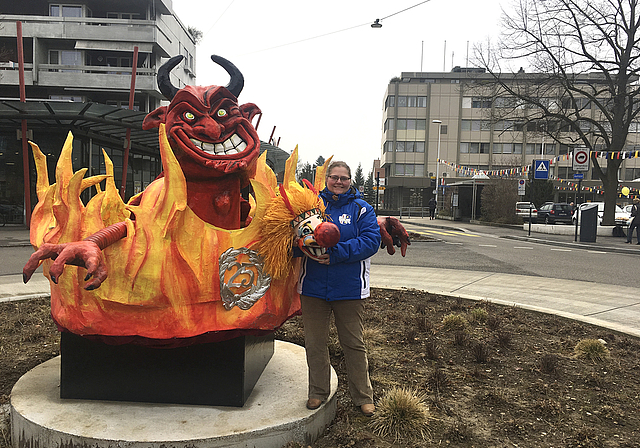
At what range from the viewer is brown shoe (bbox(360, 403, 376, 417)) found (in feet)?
10.9

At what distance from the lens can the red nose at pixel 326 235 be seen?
2771 mm

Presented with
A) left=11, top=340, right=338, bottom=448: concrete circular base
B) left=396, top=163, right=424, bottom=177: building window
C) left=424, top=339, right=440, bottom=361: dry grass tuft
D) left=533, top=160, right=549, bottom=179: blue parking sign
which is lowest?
left=424, top=339, right=440, bottom=361: dry grass tuft

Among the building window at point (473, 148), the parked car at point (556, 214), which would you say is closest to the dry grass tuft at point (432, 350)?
the parked car at point (556, 214)

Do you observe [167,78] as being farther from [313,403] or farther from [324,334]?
[313,403]

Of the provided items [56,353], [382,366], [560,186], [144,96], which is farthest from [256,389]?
[560,186]

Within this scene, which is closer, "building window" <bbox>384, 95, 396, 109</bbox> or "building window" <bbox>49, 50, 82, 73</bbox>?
"building window" <bbox>49, 50, 82, 73</bbox>

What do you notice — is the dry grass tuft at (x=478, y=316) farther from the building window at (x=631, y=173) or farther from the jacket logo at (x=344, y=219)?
the building window at (x=631, y=173)

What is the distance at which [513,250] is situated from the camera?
15430 mm

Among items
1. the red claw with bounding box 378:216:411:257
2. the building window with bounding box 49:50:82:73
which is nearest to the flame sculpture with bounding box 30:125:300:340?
the red claw with bounding box 378:216:411:257

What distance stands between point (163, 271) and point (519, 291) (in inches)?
279

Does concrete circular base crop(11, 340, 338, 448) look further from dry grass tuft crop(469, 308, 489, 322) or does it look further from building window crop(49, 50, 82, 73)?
building window crop(49, 50, 82, 73)

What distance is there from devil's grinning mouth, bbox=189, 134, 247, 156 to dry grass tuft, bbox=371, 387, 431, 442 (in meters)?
2.03

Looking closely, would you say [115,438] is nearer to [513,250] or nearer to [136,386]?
[136,386]

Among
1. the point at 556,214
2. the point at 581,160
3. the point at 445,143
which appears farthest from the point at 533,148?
the point at 581,160
